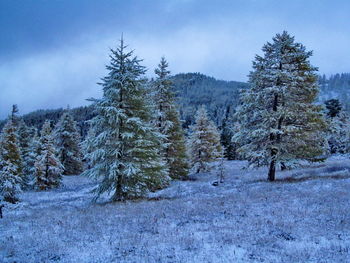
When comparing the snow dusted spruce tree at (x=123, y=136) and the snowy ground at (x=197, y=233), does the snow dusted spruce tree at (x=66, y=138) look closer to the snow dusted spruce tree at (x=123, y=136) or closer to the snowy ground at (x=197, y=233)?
the snow dusted spruce tree at (x=123, y=136)

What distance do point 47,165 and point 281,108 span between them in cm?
2840

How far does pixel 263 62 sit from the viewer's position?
19.9 metres

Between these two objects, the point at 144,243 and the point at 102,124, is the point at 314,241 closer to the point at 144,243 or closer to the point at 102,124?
the point at 144,243

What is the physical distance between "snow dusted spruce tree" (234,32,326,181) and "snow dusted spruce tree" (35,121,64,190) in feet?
78.2

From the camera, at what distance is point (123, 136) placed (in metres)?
16.1

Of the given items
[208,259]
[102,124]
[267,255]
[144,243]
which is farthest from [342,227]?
[102,124]

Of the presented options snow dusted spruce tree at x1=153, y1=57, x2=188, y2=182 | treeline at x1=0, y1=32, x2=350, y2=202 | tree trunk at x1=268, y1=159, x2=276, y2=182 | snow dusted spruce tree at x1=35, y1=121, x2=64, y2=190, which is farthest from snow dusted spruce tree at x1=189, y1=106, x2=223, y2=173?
snow dusted spruce tree at x1=35, y1=121, x2=64, y2=190

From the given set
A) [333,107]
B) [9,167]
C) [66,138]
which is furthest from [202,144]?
[333,107]

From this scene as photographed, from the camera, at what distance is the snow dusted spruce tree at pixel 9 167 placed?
2155 cm

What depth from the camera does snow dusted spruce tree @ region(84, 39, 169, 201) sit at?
16422 mm

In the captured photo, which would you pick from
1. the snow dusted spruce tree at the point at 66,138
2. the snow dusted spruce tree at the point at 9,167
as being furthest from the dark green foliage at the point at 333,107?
the snow dusted spruce tree at the point at 9,167

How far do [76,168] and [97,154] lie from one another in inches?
1421

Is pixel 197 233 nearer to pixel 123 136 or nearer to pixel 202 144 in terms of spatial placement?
pixel 123 136

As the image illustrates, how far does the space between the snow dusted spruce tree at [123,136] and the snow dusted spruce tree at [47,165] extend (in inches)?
719
